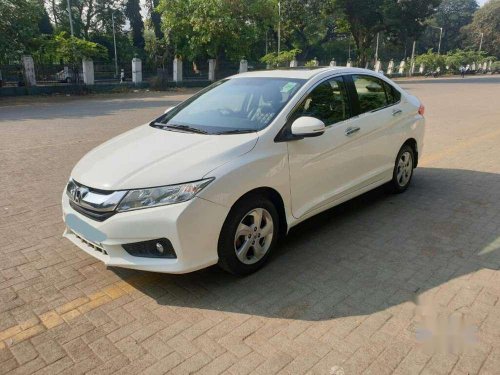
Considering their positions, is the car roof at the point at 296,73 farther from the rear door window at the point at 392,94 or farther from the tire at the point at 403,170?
the tire at the point at 403,170

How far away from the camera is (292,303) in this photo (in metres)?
3.26

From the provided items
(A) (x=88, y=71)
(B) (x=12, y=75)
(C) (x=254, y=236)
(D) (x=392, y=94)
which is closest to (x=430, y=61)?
(A) (x=88, y=71)

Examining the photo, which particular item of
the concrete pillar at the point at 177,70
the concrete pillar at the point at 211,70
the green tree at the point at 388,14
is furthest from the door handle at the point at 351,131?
the green tree at the point at 388,14

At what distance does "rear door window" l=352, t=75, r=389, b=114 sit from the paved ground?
4.04ft

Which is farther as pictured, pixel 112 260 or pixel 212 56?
pixel 212 56

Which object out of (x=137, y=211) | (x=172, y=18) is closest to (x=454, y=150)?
(x=137, y=211)

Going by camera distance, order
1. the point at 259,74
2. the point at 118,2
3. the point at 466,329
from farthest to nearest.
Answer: the point at 118,2 < the point at 259,74 < the point at 466,329

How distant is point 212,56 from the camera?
36.2 metres

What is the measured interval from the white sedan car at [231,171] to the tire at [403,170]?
54 cm

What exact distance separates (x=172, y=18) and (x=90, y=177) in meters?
33.2

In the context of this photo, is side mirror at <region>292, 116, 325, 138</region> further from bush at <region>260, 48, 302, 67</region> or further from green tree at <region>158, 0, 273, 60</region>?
bush at <region>260, 48, 302, 67</region>

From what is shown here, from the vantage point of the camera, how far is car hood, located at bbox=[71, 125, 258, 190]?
3178 mm

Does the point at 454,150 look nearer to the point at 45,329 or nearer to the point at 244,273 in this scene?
the point at 244,273

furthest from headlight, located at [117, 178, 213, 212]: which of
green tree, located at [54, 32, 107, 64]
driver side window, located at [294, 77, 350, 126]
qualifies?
green tree, located at [54, 32, 107, 64]
